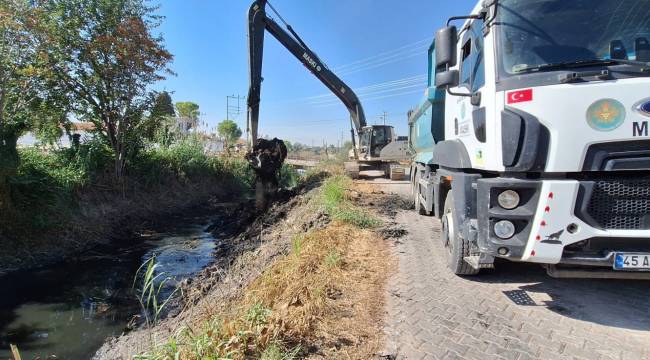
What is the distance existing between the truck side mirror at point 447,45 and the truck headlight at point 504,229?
5.50 ft

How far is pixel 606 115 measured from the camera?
2.98m

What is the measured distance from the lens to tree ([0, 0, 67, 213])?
7.80 m

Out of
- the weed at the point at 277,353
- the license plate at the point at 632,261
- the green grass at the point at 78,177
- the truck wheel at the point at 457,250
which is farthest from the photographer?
the green grass at the point at 78,177

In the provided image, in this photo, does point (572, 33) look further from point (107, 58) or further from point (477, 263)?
point (107, 58)

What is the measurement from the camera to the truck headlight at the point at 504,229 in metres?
3.26

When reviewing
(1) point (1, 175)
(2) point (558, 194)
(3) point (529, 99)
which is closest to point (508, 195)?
(2) point (558, 194)

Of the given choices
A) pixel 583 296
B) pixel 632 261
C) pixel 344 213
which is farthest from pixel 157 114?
pixel 632 261

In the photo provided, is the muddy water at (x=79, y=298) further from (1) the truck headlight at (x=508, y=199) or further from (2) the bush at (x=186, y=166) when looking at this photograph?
(1) the truck headlight at (x=508, y=199)

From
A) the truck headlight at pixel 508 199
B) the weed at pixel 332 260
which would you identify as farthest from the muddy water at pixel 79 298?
the truck headlight at pixel 508 199

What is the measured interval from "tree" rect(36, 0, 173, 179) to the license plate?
11721 millimetres

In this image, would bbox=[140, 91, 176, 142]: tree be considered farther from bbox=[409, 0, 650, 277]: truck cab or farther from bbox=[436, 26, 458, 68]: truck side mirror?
bbox=[409, 0, 650, 277]: truck cab

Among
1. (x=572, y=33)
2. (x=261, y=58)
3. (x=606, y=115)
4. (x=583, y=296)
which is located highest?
(x=261, y=58)

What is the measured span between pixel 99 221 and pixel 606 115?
11187mm

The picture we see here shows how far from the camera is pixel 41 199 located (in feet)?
28.5
